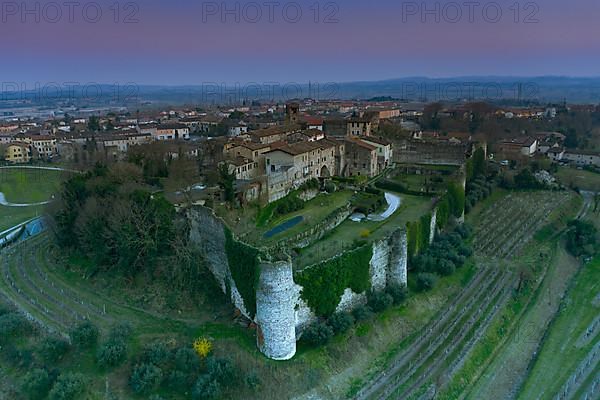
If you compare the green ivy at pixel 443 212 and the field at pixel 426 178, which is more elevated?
the field at pixel 426 178

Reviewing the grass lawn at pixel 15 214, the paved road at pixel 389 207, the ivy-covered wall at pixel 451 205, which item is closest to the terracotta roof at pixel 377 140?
the paved road at pixel 389 207

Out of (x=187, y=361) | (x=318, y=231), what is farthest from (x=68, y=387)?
(x=318, y=231)

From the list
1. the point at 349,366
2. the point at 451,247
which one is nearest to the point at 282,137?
the point at 451,247

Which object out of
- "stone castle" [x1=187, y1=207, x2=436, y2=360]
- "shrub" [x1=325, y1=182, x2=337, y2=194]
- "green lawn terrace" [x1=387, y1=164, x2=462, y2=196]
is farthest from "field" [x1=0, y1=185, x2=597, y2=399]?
"shrub" [x1=325, y1=182, x2=337, y2=194]

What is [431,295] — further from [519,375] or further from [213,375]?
[213,375]

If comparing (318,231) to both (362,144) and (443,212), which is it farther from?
(362,144)

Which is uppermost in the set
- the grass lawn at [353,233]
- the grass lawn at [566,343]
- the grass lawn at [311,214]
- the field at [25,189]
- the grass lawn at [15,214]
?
the grass lawn at [311,214]

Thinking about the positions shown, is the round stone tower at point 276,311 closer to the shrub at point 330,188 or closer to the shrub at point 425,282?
the shrub at point 425,282
